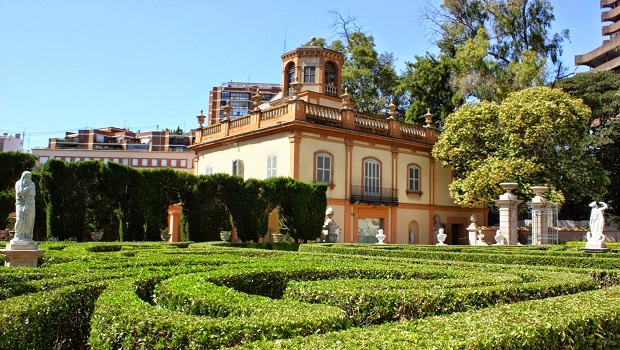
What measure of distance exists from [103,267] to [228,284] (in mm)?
2306

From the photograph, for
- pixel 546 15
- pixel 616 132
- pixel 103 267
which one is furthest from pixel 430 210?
pixel 103 267

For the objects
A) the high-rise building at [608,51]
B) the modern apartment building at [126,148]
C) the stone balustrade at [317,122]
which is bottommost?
the stone balustrade at [317,122]

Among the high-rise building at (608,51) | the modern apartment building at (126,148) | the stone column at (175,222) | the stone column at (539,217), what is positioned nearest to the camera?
the stone column at (539,217)

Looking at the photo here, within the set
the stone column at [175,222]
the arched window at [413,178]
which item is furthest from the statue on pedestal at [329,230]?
the stone column at [175,222]

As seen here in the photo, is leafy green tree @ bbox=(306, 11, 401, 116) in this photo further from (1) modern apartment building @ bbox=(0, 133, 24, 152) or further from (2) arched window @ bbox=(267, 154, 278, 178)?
(1) modern apartment building @ bbox=(0, 133, 24, 152)

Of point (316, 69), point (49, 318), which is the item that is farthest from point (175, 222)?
point (49, 318)

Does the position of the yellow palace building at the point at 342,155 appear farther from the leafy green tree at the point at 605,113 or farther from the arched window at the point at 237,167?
→ the leafy green tree at the point at 605,113

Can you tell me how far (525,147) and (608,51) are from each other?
42.6 m

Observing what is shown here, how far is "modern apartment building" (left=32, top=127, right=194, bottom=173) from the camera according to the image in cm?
7844

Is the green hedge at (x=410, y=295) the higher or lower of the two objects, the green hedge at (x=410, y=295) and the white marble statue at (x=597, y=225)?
the lower

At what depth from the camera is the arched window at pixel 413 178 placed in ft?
103

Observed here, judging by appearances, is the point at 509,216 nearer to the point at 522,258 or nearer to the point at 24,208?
the point at 522,258

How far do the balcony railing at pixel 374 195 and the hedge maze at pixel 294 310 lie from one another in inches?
753

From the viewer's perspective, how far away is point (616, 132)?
33.2 m
